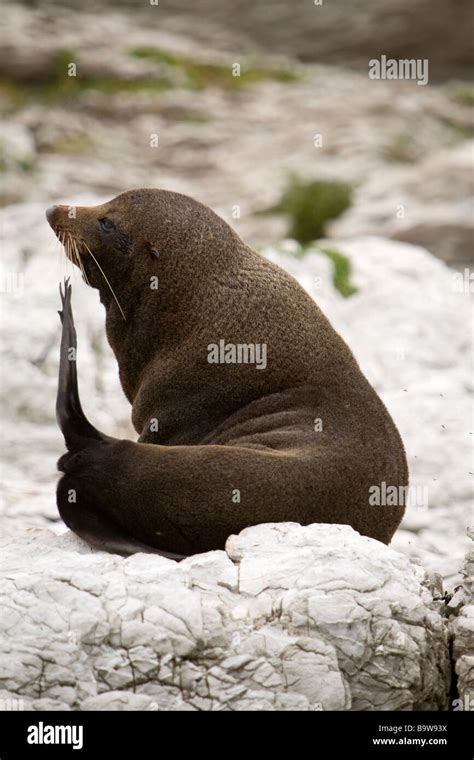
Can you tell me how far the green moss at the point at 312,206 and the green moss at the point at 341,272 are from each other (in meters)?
5.81

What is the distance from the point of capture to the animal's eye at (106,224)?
7.75 m

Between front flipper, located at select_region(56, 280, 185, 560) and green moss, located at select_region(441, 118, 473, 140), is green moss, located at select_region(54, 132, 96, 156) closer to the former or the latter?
green moss, located at select_region(441, 118, 473, 140)

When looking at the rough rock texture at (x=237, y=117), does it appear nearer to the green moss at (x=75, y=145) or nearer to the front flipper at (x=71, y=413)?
the green moss at (x=75, y=145)

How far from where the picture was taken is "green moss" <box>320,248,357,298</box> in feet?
47.5

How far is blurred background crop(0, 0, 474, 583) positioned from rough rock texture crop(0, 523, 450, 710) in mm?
3812

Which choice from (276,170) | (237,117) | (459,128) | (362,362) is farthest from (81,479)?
(459,128)

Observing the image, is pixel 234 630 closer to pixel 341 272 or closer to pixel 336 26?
pixel 341 272

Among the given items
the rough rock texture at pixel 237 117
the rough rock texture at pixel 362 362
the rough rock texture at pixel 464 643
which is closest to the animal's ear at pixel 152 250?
the rough rock texture at pixel 464 643

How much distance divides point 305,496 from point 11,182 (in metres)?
17.3

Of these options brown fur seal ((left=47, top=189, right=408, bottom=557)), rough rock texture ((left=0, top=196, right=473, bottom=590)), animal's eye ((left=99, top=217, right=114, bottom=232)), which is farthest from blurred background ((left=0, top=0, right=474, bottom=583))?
animal's eye ((left=99, top=217, right=114, bottom=232))

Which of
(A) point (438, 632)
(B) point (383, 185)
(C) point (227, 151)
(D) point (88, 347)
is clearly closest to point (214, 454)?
(A) point (438, 632)

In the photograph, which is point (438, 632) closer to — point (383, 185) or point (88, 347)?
point (88, 347)

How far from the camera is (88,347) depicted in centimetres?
1295

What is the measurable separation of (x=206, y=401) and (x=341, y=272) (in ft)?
26.1
